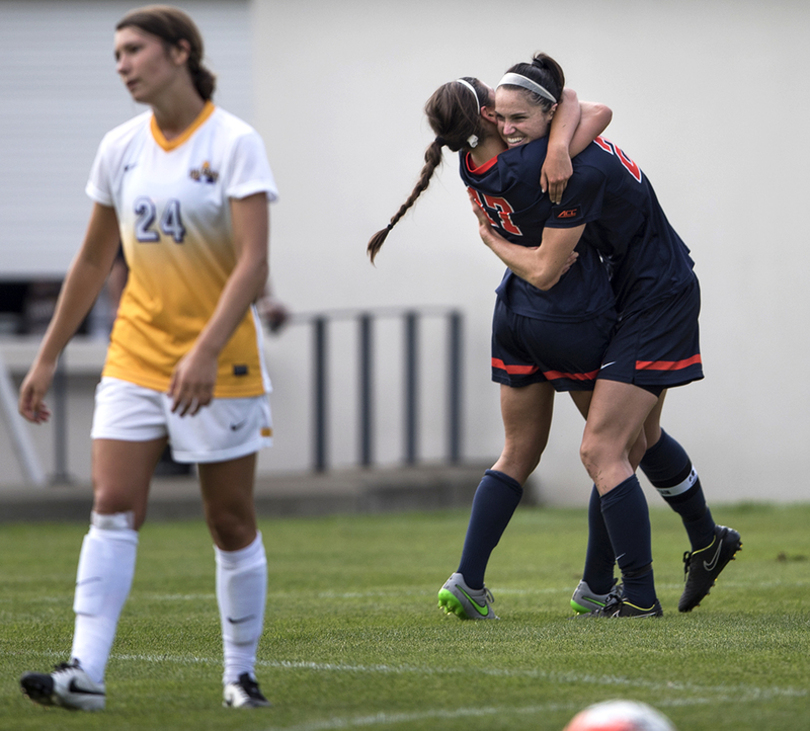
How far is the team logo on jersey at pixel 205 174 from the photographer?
135 inches

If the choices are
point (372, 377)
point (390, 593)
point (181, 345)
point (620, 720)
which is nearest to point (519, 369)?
point (390, 593)

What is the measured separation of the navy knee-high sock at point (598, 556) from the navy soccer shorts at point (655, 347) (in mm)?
590

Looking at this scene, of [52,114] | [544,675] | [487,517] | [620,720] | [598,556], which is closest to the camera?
[620,720]

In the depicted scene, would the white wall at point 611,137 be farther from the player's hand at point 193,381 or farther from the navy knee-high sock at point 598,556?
the player's hand at point 193,381

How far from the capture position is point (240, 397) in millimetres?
3426

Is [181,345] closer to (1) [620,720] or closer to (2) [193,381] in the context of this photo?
(2) [193,381]

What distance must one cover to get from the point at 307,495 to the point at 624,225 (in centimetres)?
658

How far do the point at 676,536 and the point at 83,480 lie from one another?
585 centimetres

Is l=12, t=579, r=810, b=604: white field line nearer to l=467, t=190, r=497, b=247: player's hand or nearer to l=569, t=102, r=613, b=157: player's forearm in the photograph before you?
l=467, t=190, r=497, b=247: player's hand

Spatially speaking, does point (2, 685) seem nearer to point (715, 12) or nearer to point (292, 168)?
point (292, 168)

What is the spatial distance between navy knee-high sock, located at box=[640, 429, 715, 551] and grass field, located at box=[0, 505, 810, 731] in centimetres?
31

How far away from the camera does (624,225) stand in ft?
16.0

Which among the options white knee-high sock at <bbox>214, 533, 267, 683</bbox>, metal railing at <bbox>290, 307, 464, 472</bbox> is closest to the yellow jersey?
white knee-high sock at <bbox>214, 533, 267, 683</bbox>

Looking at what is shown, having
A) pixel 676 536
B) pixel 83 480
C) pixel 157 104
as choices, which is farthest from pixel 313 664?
pixel 83 480
